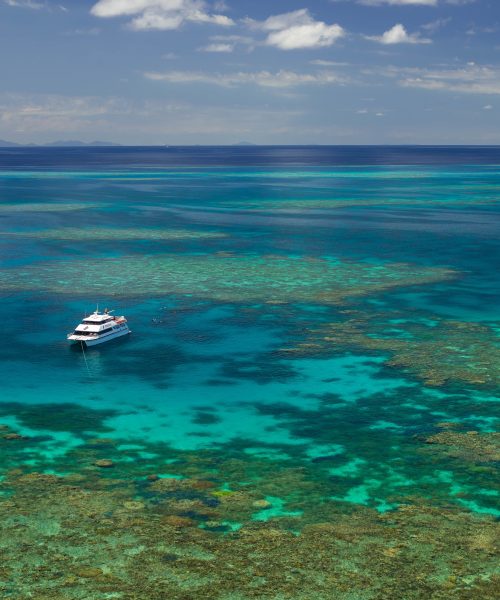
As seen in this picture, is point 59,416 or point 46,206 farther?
point 46,206

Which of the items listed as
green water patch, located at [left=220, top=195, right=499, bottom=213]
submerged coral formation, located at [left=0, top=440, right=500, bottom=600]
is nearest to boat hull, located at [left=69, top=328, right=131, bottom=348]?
→ submerged coral formation, located at [left=0, top=440, right=500, bottom=600]

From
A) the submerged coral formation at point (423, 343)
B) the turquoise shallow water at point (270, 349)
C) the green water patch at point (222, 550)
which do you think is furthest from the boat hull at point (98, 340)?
the green water patch at point (222, 550)

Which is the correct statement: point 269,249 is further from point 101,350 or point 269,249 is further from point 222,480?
point 222,480

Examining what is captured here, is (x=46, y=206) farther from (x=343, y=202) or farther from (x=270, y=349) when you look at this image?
(x=270, y=349)

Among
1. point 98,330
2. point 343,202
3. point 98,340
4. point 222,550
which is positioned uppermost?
point 343,202

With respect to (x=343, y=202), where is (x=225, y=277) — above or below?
below

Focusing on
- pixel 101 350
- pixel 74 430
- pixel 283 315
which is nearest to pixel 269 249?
pixel 283 315

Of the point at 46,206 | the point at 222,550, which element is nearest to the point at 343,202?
the point at 46,206
